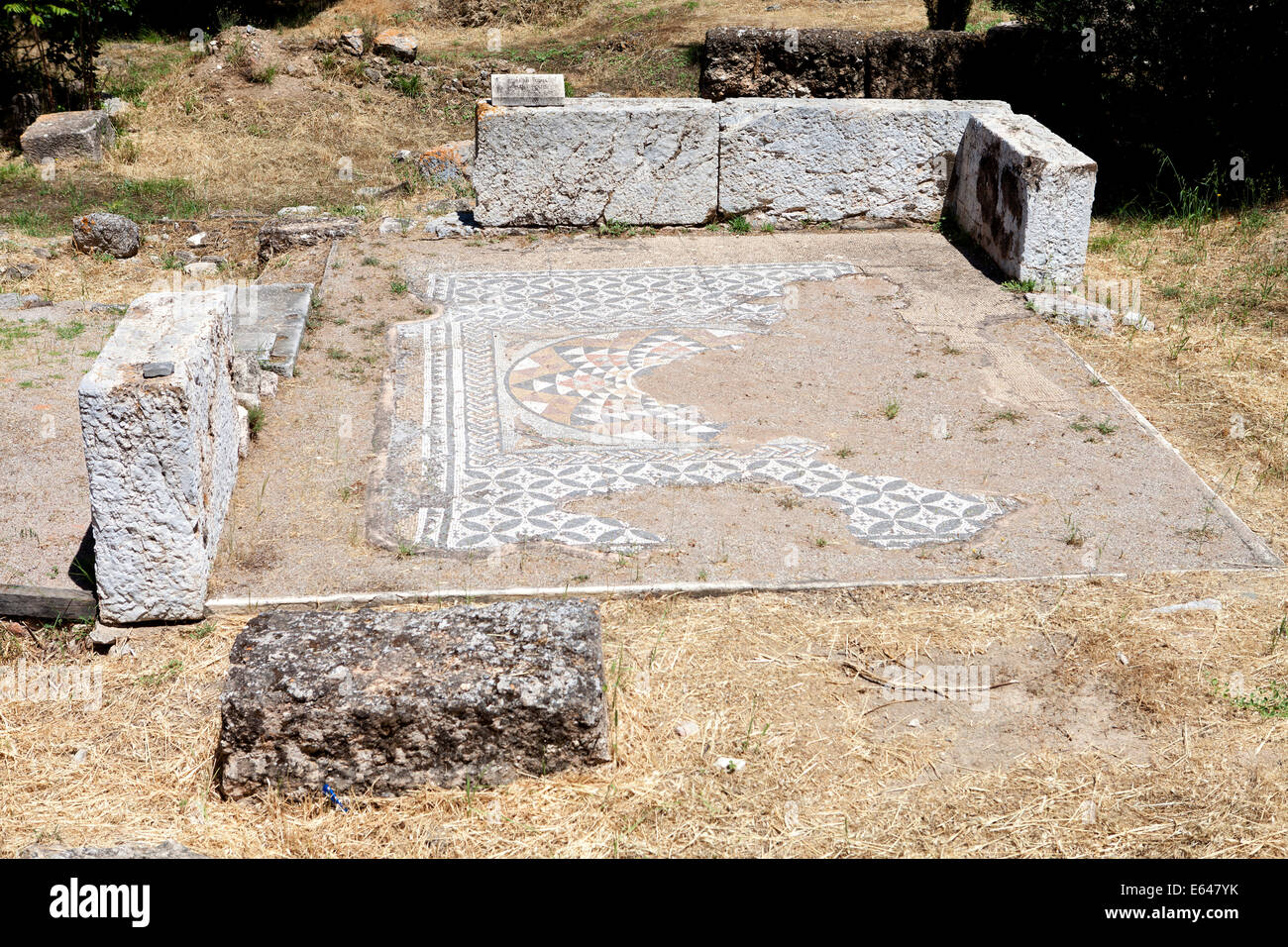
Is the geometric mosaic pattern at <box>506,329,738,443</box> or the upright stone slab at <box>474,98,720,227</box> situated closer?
the geometric mosaic pattern at <box>506,329,738,443</box>

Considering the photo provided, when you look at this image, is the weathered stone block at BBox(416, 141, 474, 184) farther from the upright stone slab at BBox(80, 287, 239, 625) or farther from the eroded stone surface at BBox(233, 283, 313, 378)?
the upright stone slab at BBox(80, 287, 239, 625)

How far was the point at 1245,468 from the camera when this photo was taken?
529cm

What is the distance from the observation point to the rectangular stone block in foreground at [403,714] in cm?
330

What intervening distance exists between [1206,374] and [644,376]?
9.62 ft

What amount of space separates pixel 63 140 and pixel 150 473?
322 inches

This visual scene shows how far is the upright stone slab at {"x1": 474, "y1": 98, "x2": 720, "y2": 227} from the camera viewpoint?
811 cm

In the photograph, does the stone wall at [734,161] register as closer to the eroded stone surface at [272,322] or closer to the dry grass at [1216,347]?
the dry grass at [1216,347]

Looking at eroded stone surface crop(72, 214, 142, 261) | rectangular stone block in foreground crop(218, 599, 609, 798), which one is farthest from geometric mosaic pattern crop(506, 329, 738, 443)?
eroded stone surface crop(72, 214, 142, 261)

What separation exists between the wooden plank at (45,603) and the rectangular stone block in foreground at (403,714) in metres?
1.00

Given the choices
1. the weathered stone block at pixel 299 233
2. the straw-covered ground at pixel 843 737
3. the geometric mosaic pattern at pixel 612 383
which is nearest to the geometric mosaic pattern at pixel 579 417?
the geometric mosaic pattern at pixel 612 383

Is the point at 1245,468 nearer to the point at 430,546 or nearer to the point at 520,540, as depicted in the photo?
the point at 520,540

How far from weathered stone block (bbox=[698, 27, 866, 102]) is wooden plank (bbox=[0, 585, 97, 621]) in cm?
754

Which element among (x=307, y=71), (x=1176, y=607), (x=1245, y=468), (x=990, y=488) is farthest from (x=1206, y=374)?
(x=307, y=71)

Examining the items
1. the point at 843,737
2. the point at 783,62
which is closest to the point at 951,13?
the point at 783,62
